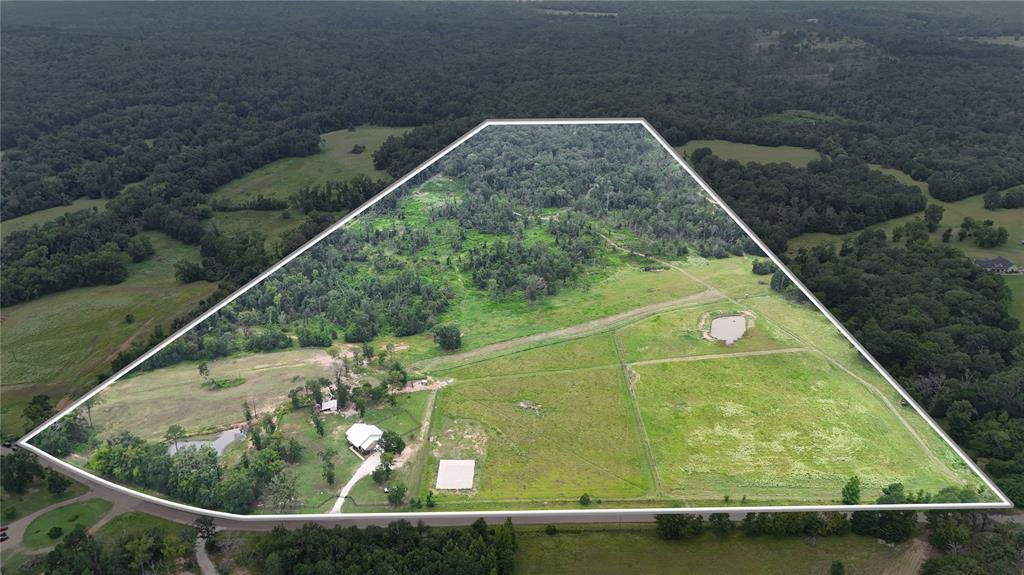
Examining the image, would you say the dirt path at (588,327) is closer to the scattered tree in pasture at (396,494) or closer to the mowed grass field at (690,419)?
the mowed grass field at (690,419)

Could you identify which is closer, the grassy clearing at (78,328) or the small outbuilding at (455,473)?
the small outbuilding at (455,473)

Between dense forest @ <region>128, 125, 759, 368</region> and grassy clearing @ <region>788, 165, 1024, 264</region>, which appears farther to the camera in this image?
grassy clearing @ <region>788, 165, 1024, 264</region>

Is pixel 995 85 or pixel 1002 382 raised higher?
pixel 995 85

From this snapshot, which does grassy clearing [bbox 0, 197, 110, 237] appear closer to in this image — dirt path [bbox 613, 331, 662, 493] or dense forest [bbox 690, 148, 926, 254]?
dense forest [bbox 690, 148, 926, 254]

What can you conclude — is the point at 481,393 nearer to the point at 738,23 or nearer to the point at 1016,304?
the point at 1016,304

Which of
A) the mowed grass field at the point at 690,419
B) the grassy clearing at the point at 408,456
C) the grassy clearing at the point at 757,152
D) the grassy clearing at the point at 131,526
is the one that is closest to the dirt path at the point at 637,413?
the mowed grass field at the point at 690,419

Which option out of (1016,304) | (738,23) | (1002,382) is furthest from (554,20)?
(1002,382)

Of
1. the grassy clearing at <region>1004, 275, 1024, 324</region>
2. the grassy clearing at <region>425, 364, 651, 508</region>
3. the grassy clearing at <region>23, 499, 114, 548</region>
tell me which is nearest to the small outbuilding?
the grassy clearing at <region>425, 364, 651, 508</region>
